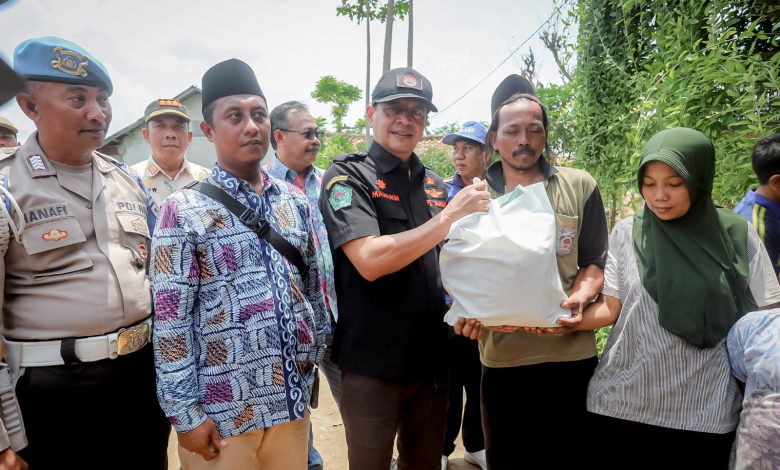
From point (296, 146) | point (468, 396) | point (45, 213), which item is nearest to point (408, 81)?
point (45, 213)

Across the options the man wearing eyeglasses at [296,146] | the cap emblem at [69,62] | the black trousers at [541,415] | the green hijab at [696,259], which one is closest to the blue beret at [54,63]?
the cap emblem at [69,62]

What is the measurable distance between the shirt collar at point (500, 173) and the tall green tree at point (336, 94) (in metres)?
16.9

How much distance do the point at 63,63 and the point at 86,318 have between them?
3.23 ft

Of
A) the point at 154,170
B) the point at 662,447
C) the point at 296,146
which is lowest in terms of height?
the point at 662,447

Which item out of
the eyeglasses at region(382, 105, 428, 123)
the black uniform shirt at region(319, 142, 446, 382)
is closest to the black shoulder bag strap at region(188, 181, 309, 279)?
the black uniform shirt at region(319, 142, 446, 382)

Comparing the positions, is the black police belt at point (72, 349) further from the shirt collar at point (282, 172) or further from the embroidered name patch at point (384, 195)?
the shirt collar at point (282, 172)

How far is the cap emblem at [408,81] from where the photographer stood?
199cm

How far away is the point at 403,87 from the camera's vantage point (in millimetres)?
1988

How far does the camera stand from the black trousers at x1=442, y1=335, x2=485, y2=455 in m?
3.10

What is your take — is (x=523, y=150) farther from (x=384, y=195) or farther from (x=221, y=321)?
(x=221, y=321)

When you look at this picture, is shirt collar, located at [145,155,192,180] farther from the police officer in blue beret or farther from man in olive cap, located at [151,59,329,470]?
man in olive cap, located at [151,59,329,470]

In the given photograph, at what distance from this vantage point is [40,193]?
5.80 feet

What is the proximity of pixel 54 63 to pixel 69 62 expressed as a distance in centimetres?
5

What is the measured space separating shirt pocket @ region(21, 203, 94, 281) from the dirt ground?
2.05 meters
